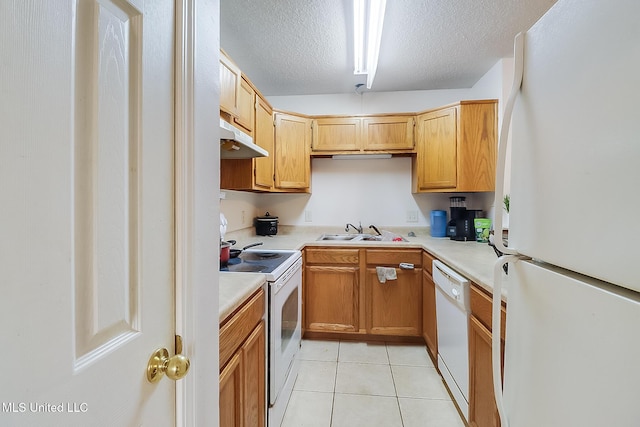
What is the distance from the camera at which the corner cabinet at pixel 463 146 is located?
221cm

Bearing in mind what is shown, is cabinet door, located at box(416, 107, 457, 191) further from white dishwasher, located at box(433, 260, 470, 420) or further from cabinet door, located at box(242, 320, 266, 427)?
cabinet door, located at box(242, 320, 266, 427)

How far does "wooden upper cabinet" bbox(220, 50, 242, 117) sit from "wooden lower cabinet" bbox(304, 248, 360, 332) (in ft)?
4.18

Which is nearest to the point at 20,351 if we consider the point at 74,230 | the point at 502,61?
the point at 74,230

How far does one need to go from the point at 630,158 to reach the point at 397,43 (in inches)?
74.7

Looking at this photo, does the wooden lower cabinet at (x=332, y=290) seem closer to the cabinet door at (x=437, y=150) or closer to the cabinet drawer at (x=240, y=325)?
the cabinet door at (x=437, y=150)

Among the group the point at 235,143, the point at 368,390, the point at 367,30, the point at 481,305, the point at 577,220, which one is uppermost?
the point at 367,30

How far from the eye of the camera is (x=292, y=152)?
252 centimetres

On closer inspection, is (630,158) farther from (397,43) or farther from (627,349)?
(397,43)

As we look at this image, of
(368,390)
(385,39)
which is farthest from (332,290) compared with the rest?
(385,39)

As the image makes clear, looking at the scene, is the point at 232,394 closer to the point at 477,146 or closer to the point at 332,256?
the point at 332,256

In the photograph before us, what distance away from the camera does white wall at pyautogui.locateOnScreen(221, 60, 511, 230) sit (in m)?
2.75

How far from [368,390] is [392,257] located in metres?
0.99

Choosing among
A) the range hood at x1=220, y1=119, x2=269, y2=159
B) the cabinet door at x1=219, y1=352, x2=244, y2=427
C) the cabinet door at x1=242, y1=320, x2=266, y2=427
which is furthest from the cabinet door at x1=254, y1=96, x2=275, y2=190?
the cabinet door at x1=219, y1=352, x2=244, y2=427

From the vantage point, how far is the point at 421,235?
2.71 m
